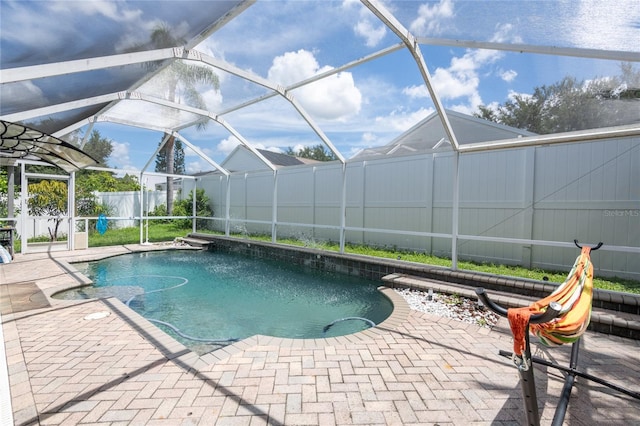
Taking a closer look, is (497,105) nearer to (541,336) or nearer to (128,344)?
(541,336)

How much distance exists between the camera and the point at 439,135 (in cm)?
598

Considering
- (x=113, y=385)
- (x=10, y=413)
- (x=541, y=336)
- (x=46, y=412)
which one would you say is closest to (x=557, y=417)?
(x=541, y=336)

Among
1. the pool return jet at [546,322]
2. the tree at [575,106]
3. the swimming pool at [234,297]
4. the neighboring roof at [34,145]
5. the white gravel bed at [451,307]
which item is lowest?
the swimming pool at [234,297]

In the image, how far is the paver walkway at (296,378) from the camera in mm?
2082

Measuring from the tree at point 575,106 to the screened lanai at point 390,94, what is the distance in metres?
0.03

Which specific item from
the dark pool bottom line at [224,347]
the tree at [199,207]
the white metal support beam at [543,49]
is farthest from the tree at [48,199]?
the white metal support beam at [543,49]

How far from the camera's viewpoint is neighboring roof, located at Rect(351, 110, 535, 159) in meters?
4.96

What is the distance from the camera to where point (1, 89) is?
10.3ft

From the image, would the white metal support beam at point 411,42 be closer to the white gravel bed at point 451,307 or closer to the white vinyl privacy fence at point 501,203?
the white vinyl privacy fence at point 501,203

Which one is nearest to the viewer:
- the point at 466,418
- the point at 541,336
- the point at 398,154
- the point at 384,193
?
the point at 541,336

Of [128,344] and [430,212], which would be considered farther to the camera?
[430,212]

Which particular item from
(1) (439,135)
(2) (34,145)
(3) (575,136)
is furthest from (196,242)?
(3) (575,136)

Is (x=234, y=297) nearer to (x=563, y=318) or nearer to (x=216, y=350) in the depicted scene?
(x=216, y=350)

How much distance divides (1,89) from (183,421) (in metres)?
3.76
